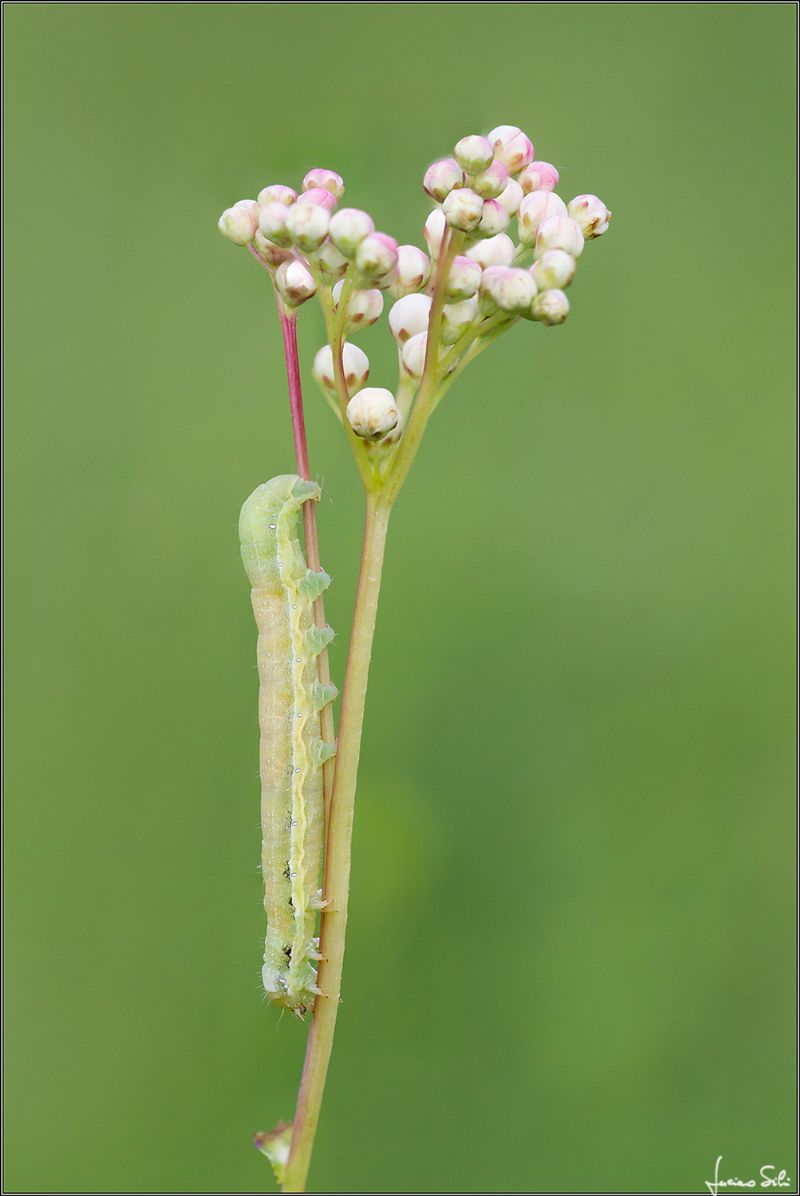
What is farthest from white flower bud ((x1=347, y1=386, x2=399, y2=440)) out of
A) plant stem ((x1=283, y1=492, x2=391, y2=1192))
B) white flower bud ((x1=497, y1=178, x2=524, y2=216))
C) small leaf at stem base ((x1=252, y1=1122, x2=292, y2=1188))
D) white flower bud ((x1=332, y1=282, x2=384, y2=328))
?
small leaf at stem base ((x1=252, y1=1122, x2=292, y2=1188))

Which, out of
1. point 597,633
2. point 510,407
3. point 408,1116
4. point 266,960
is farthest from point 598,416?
point 266,960

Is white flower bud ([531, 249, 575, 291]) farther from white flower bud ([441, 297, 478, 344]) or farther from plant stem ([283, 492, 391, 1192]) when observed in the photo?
plant stem ([283, 492, 391, 1192])

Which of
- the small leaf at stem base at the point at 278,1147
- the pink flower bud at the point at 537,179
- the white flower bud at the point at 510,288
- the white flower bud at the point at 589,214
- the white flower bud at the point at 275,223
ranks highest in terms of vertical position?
the pink flower bud at the point at 537,179

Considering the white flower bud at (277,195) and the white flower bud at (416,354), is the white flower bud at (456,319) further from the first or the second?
the white flower bud at (277,195)

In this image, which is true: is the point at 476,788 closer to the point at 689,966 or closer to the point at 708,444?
the point at 689,966

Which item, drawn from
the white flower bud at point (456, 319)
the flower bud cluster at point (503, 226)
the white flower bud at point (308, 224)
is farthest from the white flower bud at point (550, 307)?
the white flower bud at point (308, 224)

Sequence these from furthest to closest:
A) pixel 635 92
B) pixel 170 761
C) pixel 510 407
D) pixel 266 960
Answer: pixel 635 92, pixel 510 407, pixel 170 761, pixel 266 960

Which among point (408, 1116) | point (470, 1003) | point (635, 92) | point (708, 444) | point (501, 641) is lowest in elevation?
point (408, 1116)
